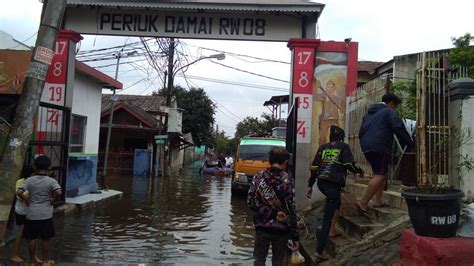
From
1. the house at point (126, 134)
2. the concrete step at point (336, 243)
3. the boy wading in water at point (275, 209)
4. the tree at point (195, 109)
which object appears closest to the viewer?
the boy wading in water at point (275, 209)

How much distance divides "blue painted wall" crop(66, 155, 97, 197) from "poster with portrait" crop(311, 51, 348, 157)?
7240 mm

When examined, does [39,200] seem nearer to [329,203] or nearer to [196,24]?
[329,203]

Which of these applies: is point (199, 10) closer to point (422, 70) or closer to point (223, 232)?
point (223, 232)

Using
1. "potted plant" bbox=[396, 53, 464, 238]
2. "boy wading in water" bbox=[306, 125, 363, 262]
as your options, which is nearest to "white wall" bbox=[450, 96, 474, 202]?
"potted plant" bbox=[396, 53, 464, 238]

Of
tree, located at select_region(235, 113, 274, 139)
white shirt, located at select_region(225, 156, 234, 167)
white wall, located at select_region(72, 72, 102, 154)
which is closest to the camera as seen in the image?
white wall, located at select_region(72, 72, 102, 154)

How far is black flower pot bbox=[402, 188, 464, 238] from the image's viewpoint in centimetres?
423

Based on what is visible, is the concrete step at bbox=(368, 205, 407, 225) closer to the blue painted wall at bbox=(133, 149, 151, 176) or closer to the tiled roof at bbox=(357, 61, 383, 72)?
the tiled roof at bbox=(357, 61, 383, 72)

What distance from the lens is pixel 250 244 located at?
29.6 ft

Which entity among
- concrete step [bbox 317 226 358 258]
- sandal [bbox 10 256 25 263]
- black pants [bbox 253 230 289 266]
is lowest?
sandal [bbox 10 256 25 263]

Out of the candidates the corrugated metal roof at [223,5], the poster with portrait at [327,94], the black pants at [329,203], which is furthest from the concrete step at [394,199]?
the corrugated metal roof at [223,5]

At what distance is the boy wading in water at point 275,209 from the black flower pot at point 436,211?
118 cm

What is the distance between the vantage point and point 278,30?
11.0 m

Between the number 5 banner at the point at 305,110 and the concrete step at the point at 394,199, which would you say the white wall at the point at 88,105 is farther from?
the concrete step at the point at 394,199

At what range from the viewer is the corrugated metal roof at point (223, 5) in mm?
10570
